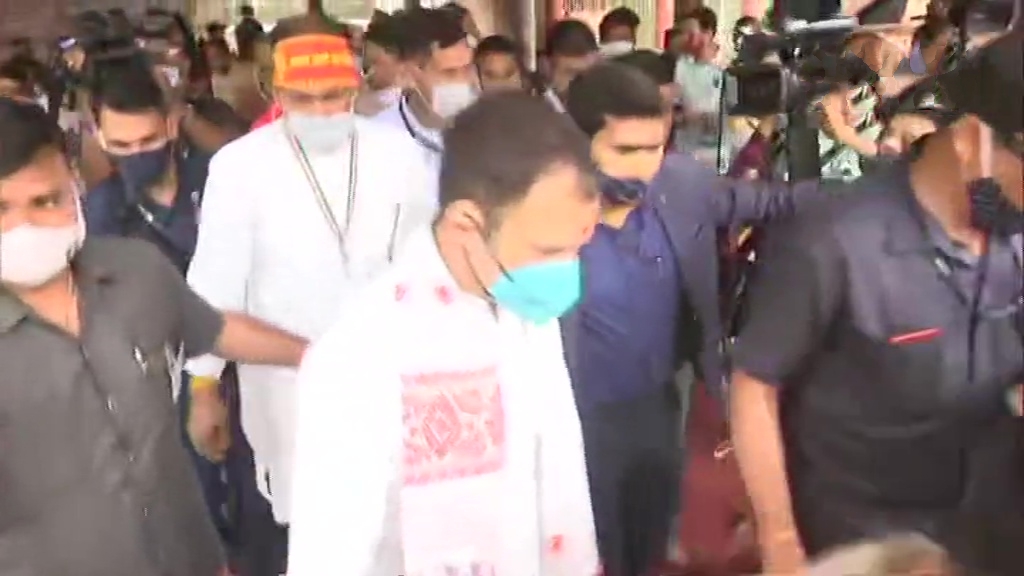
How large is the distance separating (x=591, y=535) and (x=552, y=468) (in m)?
0.10

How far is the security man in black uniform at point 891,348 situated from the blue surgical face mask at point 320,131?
88 cm

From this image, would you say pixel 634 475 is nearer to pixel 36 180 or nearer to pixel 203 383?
pixel 203 383

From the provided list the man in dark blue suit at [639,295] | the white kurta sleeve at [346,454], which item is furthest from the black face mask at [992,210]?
the man in dark blue suit at [639,295]

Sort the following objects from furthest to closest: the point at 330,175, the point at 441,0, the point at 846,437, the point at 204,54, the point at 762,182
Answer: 1. the point at 441,0
2. the point at 204,54
3. the point at 762,182
4. the point at 330,175
5. the point at 846,437

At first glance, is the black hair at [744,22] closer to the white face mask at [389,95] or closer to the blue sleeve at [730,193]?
the white face mask at [389,95]

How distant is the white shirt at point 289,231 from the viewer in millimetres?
1982

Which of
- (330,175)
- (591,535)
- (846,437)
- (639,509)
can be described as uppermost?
(330,175)

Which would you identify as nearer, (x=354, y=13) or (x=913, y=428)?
(x=913, y=428)

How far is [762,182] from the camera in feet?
7.20

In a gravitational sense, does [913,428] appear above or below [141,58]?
below

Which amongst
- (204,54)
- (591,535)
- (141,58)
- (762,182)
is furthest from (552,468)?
(204,54)

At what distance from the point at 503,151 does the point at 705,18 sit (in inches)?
120

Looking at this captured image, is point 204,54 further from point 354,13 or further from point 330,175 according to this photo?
point 330,175

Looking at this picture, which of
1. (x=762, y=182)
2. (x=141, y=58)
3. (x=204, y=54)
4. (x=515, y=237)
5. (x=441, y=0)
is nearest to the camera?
(x=515, y=237)
